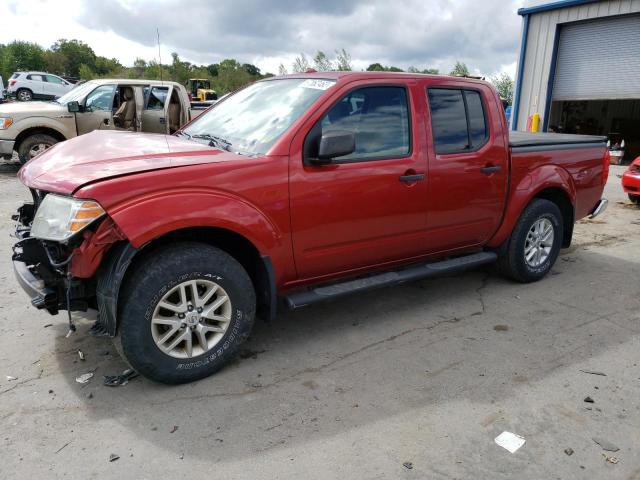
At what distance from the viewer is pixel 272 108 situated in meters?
3.61

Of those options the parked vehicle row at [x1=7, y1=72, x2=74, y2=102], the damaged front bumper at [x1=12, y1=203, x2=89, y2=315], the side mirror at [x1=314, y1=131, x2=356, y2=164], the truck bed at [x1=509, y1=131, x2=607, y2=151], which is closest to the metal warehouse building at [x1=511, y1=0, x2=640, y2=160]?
the truck bed at [x1=509, y1=131, x2=607, y2=151]

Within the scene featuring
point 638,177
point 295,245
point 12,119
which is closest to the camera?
point 295,245

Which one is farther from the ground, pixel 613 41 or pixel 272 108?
pixel 613 41

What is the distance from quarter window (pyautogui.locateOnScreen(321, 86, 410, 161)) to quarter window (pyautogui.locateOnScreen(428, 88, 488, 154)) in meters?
0.30

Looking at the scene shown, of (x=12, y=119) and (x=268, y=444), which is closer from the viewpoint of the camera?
(x=268, y=444)

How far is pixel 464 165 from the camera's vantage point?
159 inches

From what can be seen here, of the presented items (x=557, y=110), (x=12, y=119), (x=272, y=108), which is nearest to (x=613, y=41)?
(x=557, y=110)

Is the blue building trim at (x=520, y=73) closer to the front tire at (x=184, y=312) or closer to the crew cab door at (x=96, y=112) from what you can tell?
the crew cab door at (x=96, y=112)

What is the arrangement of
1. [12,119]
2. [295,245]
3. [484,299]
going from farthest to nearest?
[12,119], [484,299], [295,245]

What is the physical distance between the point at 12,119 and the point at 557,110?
16869mm

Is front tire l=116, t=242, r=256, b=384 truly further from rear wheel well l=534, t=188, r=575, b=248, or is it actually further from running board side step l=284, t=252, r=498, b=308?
rear wheel well l=534, t=188, r=575, b=248

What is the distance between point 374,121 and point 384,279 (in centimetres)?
117

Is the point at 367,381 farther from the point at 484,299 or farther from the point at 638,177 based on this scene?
the point at 638,177

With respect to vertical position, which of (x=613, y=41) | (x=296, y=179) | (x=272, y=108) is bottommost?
(x=296, y=179)
